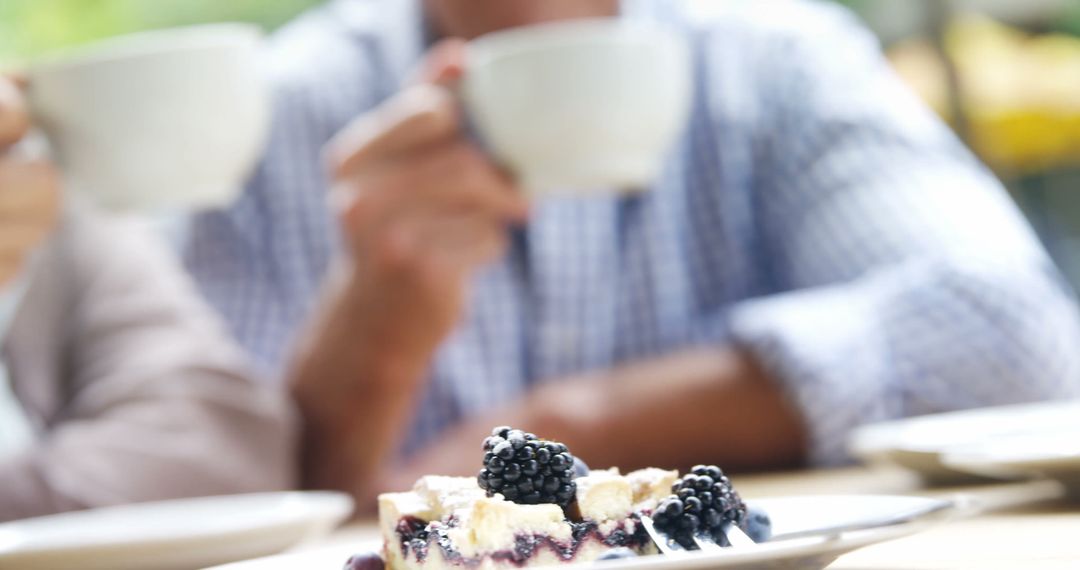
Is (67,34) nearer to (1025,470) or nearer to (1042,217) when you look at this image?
(1042,217)

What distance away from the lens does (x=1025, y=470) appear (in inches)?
22.6

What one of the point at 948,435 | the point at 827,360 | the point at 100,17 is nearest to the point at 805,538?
the point at 948,435

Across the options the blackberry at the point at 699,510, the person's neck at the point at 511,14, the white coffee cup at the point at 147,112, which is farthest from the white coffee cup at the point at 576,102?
the person's neck at the point at 511,14

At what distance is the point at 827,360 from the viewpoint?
1182 millimetres

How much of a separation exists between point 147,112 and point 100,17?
2.54 meters

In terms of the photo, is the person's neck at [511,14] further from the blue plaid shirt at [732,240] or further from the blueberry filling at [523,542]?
the blueberry filling at [523,542]

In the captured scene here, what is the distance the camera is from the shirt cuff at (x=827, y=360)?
118 centimetres

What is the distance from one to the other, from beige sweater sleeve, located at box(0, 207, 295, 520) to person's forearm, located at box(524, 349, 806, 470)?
0.85 ft

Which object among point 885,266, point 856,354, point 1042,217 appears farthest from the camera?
point 1042,217

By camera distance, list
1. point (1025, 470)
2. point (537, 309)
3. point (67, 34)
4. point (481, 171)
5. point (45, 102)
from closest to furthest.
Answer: point (1025, 470)
point (45, 102)
point (481, 171)
point (537, 309)
point (67, 34)

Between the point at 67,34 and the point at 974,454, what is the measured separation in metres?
2.98

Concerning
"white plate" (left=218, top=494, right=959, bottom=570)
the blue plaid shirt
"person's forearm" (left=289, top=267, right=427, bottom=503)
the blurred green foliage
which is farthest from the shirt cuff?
the blurred green foliage

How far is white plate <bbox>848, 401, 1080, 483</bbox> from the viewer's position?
706mm

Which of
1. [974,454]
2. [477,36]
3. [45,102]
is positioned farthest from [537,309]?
[974,454]
